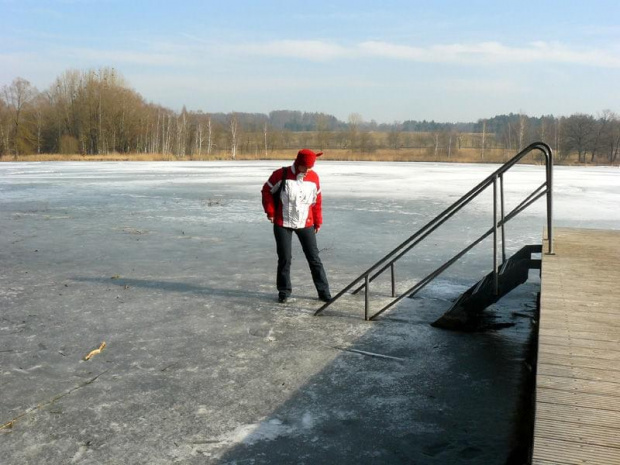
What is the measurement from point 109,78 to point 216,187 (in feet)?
222

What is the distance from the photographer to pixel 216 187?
22.8 meters

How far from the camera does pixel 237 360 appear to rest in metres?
4.61

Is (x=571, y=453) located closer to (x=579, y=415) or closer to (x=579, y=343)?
(x=579, y=415)

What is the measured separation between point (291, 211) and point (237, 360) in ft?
6.71

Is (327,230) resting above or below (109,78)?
below

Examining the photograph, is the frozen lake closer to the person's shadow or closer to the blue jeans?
the person's shadow

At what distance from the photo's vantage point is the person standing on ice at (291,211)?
244 inches

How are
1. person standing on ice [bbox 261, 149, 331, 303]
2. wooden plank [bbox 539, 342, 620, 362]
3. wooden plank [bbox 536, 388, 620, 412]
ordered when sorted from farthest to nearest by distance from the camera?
person standing on ice [bbox 261, 149, 331, 303]
wooden plank [bbox 539, 342, 620, 362]
wooden plank [bbox 536, 388, 620, 412]

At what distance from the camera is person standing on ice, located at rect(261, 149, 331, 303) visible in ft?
20.3

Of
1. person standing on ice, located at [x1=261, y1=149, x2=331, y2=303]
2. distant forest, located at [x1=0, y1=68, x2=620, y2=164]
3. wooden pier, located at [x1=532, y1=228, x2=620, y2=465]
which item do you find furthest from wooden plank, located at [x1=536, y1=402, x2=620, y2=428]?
distant forest, located at [x1=0, y1=68, x2=620, y2=164]

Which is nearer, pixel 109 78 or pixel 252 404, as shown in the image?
pixel 252 404

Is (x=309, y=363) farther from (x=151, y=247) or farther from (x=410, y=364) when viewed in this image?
(x=151, y=247)

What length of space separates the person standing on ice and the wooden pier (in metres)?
2.31

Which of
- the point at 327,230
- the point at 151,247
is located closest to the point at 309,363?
the point at 151,247
